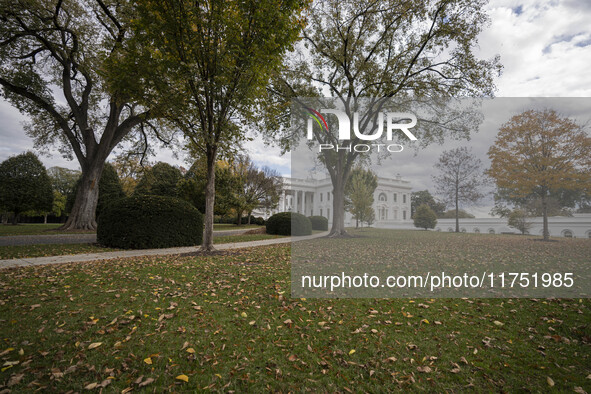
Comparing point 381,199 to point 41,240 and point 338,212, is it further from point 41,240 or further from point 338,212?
point 41,240

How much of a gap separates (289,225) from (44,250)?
12.3 metres

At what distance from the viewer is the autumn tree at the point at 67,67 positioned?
13875 mm

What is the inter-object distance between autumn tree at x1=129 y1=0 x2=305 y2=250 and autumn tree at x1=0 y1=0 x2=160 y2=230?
218 inches

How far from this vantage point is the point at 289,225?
18.8m

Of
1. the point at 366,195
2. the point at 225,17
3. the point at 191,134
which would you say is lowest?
the point at 366,195

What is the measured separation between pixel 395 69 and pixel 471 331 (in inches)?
462

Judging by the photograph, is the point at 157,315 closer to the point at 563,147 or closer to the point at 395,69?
the point at 563,147

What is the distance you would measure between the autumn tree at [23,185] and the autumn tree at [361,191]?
29764mm

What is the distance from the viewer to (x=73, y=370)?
9.24ft

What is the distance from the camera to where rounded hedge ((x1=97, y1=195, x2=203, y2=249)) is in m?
10.5

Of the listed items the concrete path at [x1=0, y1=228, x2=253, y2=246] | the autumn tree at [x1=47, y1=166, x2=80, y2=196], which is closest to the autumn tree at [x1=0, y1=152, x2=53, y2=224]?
the concrete path at [x1=0, y1=228, x2=253, y2=246]

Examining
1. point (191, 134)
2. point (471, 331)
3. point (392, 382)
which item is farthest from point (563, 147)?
point (191, 134)

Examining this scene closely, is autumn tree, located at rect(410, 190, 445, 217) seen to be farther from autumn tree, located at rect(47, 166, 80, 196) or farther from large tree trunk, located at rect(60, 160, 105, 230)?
autumn tree, located at rect(47, 166, 80, 196)

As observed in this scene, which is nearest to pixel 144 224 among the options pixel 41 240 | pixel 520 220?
pixel 41 240
